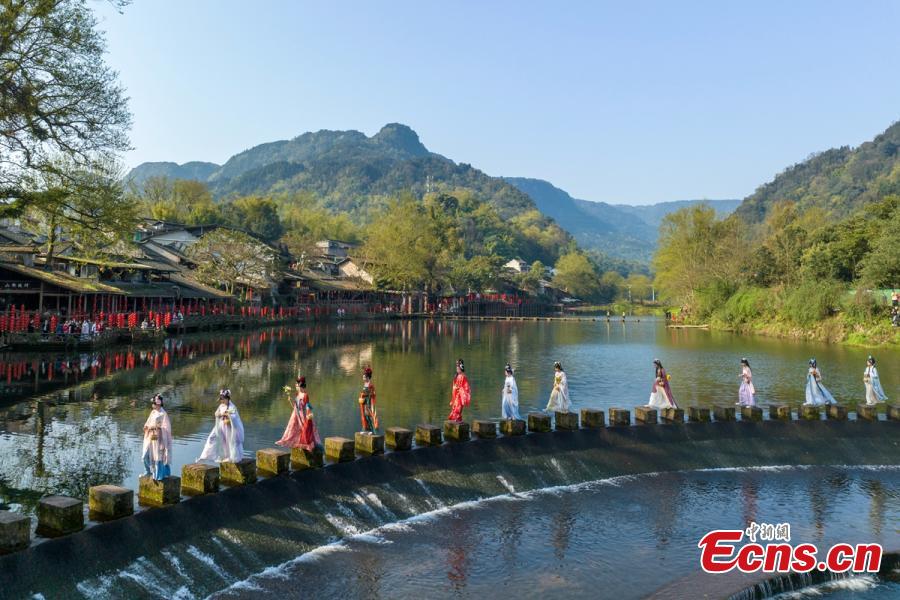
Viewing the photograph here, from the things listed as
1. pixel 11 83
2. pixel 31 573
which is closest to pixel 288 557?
pixel 31 573

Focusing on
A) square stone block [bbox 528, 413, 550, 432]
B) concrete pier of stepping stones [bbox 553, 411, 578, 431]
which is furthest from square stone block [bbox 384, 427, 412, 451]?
concrete pier of stepping stones [bbox 553, 411, 578, 431]

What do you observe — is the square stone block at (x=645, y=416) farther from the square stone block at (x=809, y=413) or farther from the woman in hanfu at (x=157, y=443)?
the woman in hanfu at (x=157, y=443)

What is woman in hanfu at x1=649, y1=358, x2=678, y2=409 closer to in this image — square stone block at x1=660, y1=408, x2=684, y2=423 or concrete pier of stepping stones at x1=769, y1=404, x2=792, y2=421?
square stone block at x1=660, y1=408, x2=684, y2=423

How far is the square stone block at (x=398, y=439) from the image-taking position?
15.7m

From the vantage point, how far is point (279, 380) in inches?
1262

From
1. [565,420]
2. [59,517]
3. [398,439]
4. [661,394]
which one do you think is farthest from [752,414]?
[59,517]

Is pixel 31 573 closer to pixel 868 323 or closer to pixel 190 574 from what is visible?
pixel 190 574

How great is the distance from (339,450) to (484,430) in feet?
14.6

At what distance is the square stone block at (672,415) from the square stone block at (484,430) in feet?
19.9

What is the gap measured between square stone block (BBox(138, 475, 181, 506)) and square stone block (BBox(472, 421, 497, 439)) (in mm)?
8088

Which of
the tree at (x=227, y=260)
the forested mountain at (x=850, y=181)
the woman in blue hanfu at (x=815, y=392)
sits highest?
the forested mountain at (x=850, y=181)

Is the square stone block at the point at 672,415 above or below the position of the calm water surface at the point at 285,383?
above

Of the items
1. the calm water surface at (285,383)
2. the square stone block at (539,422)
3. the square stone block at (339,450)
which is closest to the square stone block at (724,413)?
the square stone block at (539,422)

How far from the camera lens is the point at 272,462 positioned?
43.8 ft
